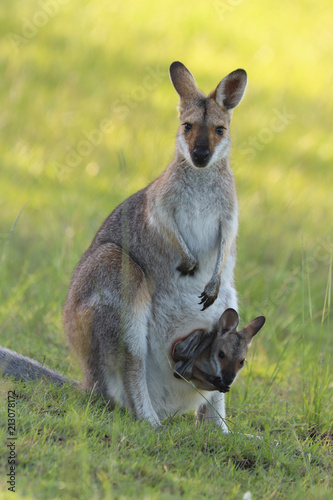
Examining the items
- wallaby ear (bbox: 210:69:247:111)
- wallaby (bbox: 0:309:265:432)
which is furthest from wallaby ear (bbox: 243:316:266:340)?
wallaby ear (bbox: 210:69:247:111)

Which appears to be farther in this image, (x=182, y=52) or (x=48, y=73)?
(x=182, y=52)

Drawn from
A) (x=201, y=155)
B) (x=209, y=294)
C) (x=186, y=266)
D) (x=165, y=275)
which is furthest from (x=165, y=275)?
(x=201, y=155)

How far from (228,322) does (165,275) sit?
471 mm

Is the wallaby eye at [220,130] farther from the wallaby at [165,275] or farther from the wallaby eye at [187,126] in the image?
the wallaby eye at [187,126]

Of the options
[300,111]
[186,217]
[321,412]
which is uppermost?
[300,111]

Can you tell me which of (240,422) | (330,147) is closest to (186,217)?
(240,422)

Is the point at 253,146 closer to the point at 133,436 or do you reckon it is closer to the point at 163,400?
the point at 163,400

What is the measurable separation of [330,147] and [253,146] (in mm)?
1439

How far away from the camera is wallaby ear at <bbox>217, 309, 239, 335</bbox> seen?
450cm

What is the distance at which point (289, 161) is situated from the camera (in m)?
10.6

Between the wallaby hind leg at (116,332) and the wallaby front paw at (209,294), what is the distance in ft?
1.06

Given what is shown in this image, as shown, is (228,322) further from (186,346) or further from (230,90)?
(230,90)

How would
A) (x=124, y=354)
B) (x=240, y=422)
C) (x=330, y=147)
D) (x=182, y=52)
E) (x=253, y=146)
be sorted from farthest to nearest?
(x=182, y=52) < (x=330, y=147) < (x=253, y=146) < (x=240, y=422) < (x=124, y=354)

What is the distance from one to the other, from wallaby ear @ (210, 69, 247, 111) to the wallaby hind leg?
45.4 inches
